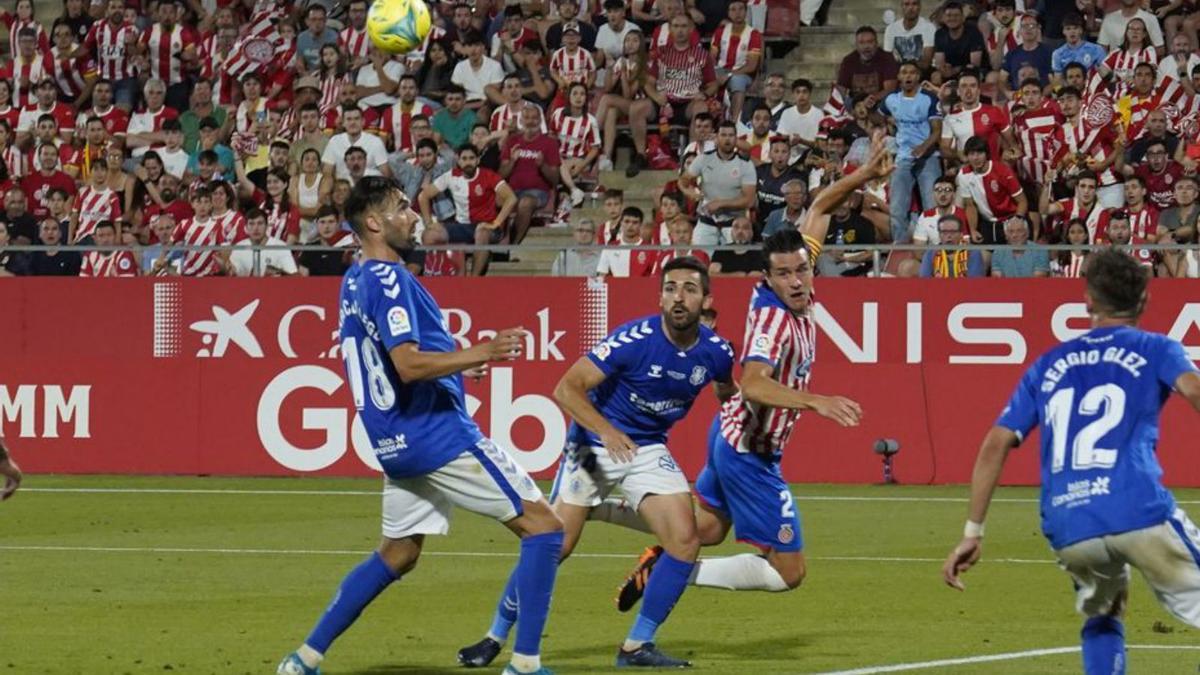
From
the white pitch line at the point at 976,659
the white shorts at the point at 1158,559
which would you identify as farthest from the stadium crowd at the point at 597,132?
the white shorts at the point at 1158,559

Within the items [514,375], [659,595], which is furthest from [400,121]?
[659,595]

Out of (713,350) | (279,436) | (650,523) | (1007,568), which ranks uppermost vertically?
(713,350)

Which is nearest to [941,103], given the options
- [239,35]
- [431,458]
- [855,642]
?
[239,35]

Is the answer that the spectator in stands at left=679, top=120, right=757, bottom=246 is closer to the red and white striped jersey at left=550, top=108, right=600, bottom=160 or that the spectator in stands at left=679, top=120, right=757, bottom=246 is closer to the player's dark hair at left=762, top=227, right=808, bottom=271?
the red and white striped jersey at left=550, top=108, right=600, bottom=160

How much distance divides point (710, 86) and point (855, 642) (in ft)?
49.3

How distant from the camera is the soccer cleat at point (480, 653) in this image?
9.77m

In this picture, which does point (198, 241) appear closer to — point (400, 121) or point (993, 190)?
point (400, 121)

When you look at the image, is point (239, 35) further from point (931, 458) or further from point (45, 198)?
point (931, 458)

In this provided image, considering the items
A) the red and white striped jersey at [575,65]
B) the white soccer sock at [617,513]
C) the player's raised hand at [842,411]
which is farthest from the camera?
the red and white striped jersey at [575,65]

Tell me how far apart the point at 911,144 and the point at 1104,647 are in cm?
1569

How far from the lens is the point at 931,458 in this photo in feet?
66.7

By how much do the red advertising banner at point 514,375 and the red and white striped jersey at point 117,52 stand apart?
243 inches

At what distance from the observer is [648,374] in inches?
405

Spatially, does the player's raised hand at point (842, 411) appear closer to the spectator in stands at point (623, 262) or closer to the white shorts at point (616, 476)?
the white shorts at point (616, 476)
